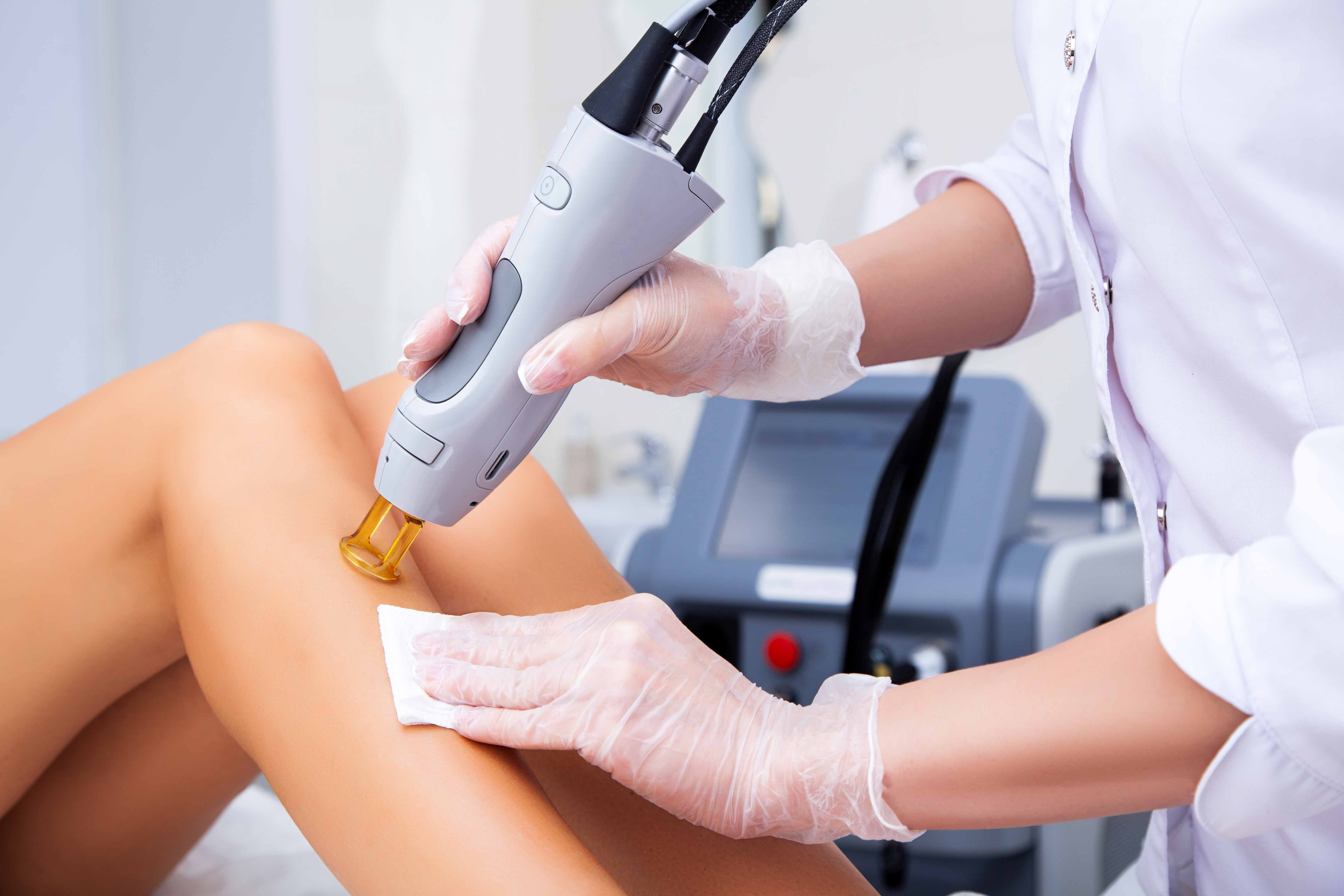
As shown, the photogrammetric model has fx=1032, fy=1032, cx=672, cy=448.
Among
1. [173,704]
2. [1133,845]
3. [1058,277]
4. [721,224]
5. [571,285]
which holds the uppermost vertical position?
[571,285]

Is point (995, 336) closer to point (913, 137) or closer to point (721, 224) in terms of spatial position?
point (913, 137)

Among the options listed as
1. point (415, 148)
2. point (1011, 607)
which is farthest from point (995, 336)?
point (415, 148)

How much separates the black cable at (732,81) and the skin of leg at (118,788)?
549 millimetres

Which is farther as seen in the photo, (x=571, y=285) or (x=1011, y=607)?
(x=1011, y=607)

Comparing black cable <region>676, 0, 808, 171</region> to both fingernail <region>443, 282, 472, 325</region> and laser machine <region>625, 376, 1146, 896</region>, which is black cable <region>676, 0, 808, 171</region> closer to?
fingernail <region>443, 282, 472, 325</region>

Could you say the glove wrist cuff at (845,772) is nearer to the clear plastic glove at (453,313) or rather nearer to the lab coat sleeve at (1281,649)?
the lab coat sleeve at (1281,649)

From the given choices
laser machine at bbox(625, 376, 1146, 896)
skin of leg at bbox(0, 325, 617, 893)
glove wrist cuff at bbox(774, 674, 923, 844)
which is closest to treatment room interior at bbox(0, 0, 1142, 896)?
laser machine at bbox(625, 376, 1146, 896)

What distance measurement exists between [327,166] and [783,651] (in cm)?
152

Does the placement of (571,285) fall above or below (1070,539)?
above

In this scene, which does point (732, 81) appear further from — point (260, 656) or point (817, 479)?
point (817, 479)

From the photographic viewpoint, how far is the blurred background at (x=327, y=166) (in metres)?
1.92

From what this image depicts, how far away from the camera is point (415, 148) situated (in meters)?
2.37

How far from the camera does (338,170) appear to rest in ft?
7.28

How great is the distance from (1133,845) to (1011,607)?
400 millimetres
